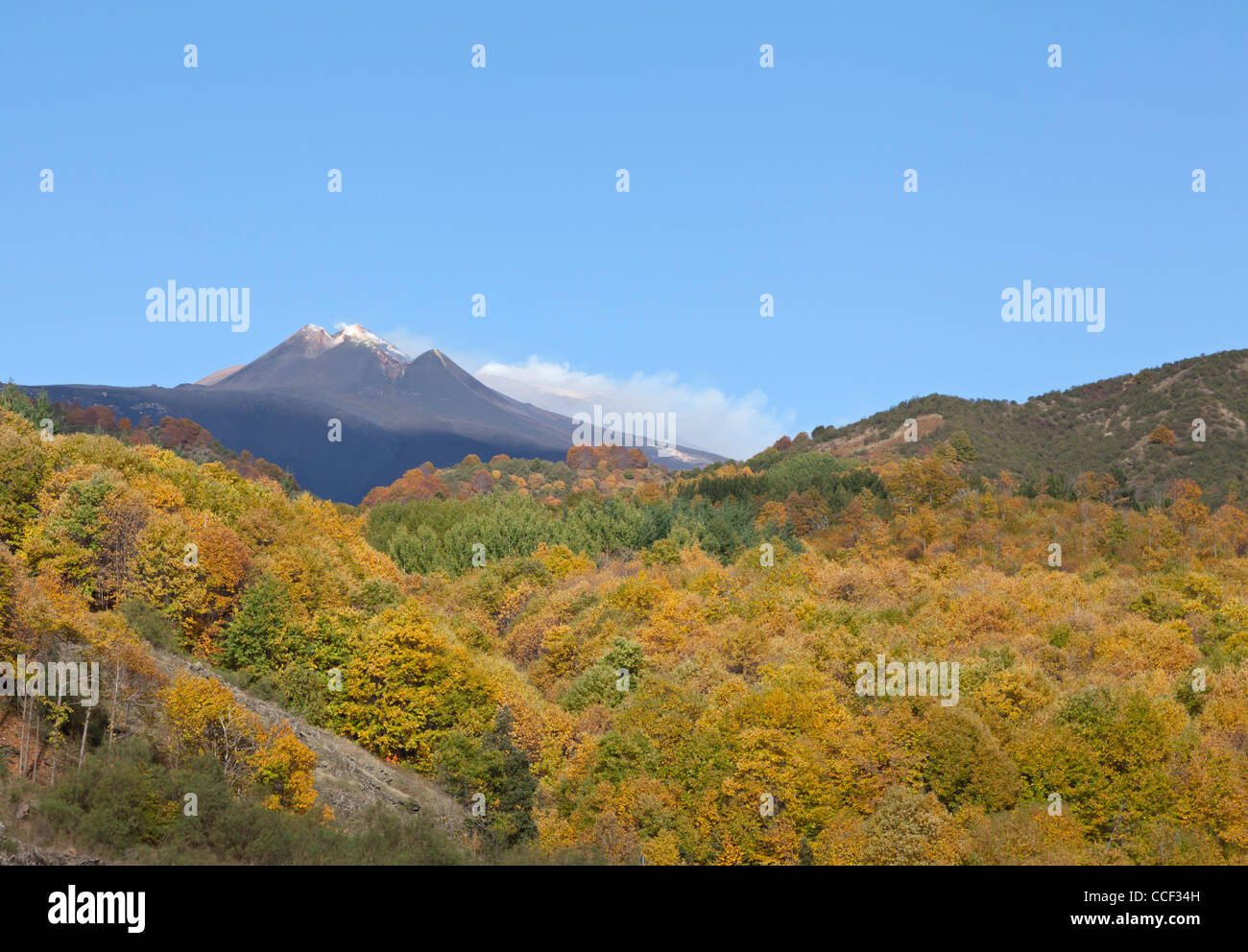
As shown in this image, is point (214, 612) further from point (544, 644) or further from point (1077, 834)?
point (1077, 834)

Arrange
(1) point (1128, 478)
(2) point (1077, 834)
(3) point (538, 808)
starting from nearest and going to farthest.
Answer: (2) point (1077, 834) < (3) point (538, 808) < (1) point (1128, 478)

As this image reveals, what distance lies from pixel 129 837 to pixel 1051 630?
196 ft

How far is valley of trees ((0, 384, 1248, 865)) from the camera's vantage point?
4878 cm

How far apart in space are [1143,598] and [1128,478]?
9542 centimetres

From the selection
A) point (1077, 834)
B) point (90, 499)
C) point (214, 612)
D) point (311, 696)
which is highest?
point (90, 499)

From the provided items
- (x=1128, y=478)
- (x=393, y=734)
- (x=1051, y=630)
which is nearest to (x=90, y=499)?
(x=393, y=734)

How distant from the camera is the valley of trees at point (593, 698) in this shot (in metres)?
48.8

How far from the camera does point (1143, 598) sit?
90875mm

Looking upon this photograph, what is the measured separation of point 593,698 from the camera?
7006 centimetres

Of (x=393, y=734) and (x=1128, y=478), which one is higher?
(x=1128, y=478)
